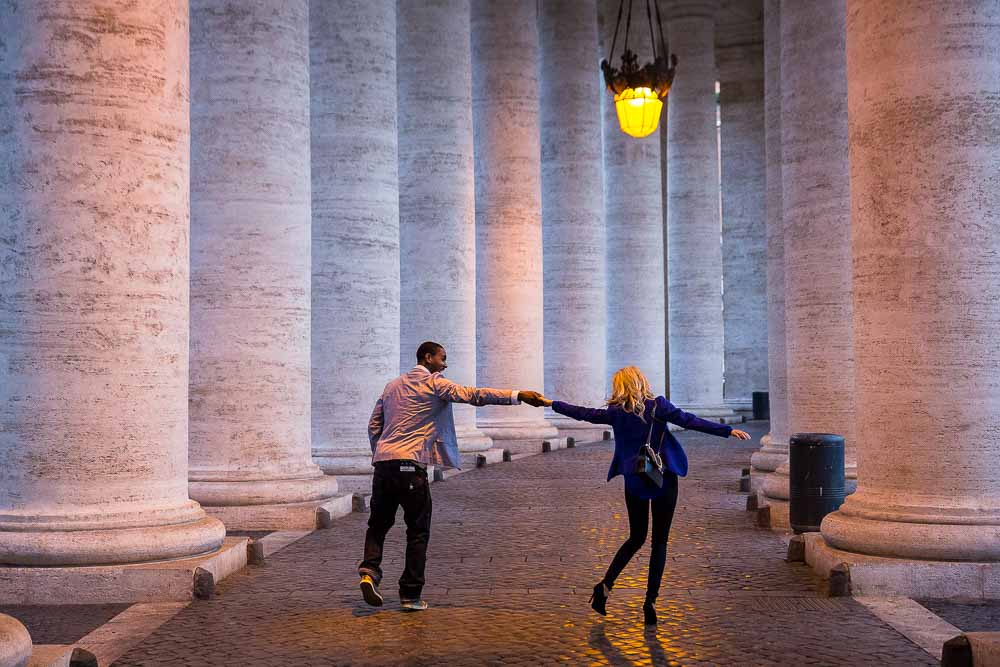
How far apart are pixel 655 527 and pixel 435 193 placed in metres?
20.2

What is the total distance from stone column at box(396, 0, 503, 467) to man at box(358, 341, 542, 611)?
1759cm

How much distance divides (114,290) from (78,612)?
330 cm

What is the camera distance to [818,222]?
2128 centimetres

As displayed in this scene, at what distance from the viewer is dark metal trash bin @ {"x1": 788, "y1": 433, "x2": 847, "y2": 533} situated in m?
18.0

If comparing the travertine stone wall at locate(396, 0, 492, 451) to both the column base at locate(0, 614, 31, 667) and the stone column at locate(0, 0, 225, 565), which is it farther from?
the column base at locate(0, 614, 31, 667)

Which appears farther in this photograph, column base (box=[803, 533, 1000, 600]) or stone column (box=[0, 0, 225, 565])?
stone column (box=[0, 0, 225, 565])

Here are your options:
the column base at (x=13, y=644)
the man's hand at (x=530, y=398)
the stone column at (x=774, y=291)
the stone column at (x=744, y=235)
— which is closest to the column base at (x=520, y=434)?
the stone column at (x=774, y=291)

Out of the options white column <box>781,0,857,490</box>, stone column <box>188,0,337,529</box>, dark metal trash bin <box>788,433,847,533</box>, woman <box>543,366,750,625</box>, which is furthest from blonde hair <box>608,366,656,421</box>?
white column <box>781,0,857,490</box>

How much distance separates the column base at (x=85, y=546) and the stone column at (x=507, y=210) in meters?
22.5

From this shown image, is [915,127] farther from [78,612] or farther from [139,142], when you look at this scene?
[78,612]

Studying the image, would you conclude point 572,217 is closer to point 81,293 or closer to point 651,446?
point 81,293

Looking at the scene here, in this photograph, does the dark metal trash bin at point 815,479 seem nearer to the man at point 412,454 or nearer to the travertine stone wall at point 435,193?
the man at point 412,454

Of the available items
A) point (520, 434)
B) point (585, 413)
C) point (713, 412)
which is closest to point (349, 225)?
point (585, 413)

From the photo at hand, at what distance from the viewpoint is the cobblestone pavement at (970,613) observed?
12.0 meters
